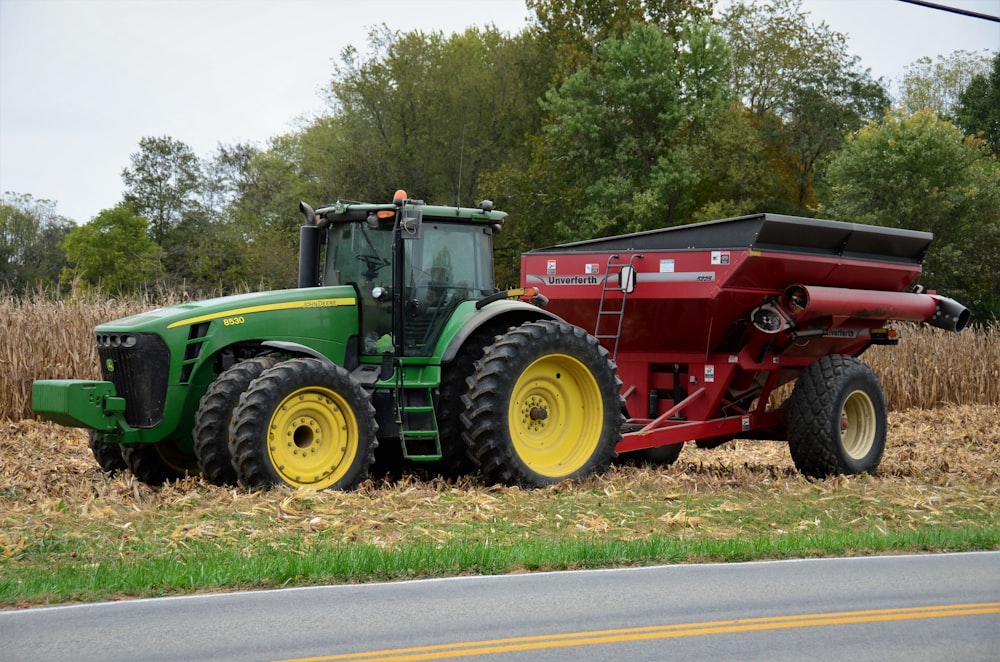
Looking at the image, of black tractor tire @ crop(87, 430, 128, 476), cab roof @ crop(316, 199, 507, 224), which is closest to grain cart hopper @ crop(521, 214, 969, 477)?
cab roof @ crop(316, 199, 507, 224)

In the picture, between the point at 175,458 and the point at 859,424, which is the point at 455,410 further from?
the point at 859,424

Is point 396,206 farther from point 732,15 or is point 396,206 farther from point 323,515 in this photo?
point 732,15

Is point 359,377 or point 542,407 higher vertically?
point 359,377

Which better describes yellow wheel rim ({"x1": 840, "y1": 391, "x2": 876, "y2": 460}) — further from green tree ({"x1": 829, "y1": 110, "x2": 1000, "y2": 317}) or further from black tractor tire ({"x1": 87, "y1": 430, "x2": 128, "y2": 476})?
green tree ({"x1": 829, "y1": 110, "x2": 1000, "y2": 317})

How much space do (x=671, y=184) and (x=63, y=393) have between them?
122 ft

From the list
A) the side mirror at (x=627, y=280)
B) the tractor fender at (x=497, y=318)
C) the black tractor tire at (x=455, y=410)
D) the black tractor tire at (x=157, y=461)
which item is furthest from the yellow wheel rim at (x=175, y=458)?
the side mirror at (x=627, y=280)

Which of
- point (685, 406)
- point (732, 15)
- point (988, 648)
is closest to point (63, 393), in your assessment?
point (685, 406)

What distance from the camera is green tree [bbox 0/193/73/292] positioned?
60125 millimetres

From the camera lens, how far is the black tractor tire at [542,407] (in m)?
11.0

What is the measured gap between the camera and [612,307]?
43.8ft

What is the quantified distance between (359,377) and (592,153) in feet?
120

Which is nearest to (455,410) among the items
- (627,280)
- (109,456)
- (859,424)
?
(627,280)

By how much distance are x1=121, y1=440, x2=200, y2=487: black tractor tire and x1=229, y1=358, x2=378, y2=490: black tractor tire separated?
1390 millimetres

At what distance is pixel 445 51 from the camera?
177 feet
